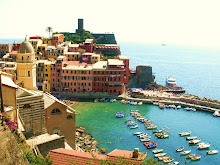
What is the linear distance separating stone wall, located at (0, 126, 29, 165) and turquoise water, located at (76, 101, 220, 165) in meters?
27.8

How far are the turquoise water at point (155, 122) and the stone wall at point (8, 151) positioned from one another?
27789 millimetres

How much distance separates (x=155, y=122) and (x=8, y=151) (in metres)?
43.1

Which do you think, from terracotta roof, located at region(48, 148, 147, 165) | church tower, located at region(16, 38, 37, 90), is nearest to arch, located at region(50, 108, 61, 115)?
church tower, located at region(16, 38, 37, 90)

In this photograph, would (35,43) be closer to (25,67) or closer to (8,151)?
(25,67)

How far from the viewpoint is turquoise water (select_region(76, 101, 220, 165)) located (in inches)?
1591

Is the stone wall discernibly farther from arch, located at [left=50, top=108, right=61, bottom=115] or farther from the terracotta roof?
arch, located at [left=50, top=108, right=61, bottom=115]

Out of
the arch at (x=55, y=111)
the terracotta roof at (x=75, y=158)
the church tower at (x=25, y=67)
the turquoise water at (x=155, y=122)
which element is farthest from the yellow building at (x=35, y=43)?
the terracotta roof at (x=75, y=158)

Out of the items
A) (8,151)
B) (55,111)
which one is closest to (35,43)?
(55,111)

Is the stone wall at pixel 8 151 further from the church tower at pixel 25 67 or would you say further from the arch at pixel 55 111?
the church tower at pixel 25 67

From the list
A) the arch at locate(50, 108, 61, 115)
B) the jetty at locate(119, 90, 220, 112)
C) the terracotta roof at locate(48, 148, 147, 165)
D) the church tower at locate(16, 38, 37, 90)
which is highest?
the church tower at locate(16, 38, 37, 90)

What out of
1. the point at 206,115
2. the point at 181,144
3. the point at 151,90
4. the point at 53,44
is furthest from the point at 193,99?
Answer: the point at 53,44

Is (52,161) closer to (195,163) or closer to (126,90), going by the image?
(195,163)

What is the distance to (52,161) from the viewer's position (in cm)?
1706

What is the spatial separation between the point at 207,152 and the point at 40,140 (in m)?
27.4
